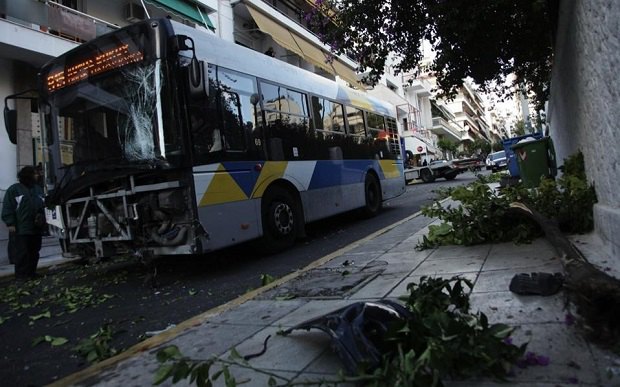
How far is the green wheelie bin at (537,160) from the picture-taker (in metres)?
9.90

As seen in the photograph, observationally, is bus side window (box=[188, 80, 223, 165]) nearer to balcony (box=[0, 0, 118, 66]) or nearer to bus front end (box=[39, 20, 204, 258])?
bus front end (box=[39, 20, 204, 258])

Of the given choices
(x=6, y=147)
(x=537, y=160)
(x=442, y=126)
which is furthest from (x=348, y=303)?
(x=442, y=126)

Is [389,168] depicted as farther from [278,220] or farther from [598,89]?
[598,89]

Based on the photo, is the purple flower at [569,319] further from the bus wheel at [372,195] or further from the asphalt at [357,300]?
the bus wheel at [372,195]

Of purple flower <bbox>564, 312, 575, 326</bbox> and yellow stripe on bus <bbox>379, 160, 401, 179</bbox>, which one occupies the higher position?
yellow stripe on bus <bbox>379, 160, 401, 179</bbox>

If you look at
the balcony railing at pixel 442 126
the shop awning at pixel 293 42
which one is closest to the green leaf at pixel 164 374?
the shop awning at pixel 293 42

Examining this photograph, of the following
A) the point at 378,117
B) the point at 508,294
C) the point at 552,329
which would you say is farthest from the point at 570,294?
the point at 378,117

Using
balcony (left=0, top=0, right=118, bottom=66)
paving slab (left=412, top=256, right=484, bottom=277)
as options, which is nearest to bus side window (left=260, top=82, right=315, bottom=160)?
paving slab (left=412, top=256, right=484, bottom=277)

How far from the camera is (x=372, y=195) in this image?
11.5 metres

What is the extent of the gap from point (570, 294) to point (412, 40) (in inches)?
210

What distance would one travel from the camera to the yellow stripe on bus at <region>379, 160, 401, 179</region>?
12.0 meters

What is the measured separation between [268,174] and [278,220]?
75cm

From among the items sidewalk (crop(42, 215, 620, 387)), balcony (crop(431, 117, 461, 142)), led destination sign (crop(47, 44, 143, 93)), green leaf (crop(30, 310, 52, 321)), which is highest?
balcony (crop(431, 117, 461, 142))

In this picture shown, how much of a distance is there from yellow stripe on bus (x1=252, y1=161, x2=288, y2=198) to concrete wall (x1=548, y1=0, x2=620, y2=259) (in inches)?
164
